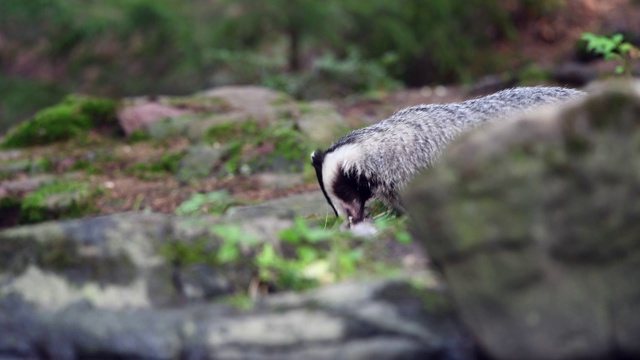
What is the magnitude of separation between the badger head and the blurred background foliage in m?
7.11

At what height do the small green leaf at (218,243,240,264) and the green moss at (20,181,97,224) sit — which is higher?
the small green leaf at (218,243,240,264)

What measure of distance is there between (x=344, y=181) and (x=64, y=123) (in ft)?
17.6

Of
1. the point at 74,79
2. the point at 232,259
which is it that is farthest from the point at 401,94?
the point at 232,259

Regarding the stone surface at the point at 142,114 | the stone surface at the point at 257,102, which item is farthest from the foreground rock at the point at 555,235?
the stone surface at the point at 142,114

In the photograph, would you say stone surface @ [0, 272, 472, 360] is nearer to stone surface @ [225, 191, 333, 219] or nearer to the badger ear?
the badger ear

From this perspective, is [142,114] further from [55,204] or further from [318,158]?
[318,158]

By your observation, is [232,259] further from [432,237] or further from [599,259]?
[599,259]

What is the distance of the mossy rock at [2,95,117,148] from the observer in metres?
10.3

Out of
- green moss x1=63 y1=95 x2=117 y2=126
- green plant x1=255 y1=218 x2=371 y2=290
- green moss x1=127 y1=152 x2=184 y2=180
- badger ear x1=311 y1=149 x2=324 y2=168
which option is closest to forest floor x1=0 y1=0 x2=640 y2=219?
green moss x1=127 y1=152 x2=184 y2=180

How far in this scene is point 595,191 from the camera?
3.75 metres

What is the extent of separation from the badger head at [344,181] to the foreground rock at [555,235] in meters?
2.30

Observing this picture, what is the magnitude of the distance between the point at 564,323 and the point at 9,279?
2691 mm

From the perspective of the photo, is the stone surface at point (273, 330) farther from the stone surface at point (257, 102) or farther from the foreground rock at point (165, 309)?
the stone surface at point (257, 102)

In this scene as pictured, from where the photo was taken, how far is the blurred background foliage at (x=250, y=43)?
13.4 m
